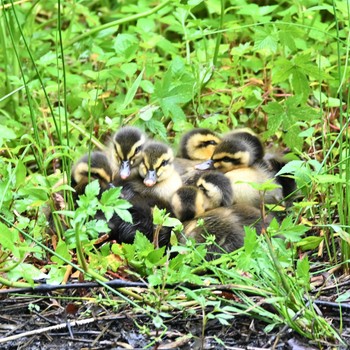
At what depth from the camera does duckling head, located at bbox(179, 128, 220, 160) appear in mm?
4871

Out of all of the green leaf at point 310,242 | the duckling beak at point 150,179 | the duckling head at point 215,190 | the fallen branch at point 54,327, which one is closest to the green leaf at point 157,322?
the fallen branch at point 54,327

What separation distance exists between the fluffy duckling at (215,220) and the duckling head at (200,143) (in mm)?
462

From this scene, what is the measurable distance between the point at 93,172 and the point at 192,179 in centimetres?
47

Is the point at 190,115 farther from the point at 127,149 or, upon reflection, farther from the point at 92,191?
the point at 92,191

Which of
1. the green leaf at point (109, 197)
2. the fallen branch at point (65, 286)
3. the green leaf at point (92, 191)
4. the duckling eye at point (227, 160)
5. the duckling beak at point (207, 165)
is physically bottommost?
the duckling beak at point (207, 165)

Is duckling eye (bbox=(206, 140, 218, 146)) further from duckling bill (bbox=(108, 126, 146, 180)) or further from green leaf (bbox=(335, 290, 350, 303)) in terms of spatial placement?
green leaf (bbox=(335, 290, 350, 303))

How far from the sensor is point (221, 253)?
409 cm

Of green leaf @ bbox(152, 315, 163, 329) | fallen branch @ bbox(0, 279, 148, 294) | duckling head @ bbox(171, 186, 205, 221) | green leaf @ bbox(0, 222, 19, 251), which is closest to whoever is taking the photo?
green leaf @ bbox(152, 315, 163, 329)

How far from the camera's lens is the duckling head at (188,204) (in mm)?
4352

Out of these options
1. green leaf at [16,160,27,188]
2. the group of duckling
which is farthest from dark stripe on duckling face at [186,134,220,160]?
green leaf at [16,160,27,188]

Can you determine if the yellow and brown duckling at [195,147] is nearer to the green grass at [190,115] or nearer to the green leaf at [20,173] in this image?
the green grass at [190,115]

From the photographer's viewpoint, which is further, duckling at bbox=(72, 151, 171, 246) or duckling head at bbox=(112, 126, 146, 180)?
duckling head at bbox=(112, 126, 146, 180)

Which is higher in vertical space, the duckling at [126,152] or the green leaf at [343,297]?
the duckling at [126,152]

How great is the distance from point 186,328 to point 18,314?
67 centimetres
